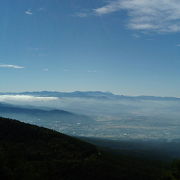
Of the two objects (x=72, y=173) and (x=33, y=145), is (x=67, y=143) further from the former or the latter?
(x=72, y=173)

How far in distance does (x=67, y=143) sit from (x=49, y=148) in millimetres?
17557

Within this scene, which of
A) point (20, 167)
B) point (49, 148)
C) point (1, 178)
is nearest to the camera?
point (1, 178)

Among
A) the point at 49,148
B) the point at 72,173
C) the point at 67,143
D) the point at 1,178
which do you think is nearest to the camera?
the point at 1,178

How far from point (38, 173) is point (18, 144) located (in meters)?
55.3

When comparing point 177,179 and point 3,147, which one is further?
point 3,147

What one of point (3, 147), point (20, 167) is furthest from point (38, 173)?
point (3, 147)

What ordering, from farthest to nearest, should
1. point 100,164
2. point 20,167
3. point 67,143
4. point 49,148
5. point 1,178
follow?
1. point 67,143
2. point 49,148
3. point 100,164
4. point 20,167
5. point 1,178

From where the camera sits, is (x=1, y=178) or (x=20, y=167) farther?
(x=20, y=167)

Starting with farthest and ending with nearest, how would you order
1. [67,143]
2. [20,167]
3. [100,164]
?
[67,143] → [100,164] → [20,167]

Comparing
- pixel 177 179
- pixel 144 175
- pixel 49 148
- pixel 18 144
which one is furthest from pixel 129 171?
pixel 18 144

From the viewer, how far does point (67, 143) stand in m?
197

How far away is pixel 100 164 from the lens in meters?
158

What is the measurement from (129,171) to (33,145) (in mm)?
57945

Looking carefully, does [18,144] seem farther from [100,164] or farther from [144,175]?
[144,175]
